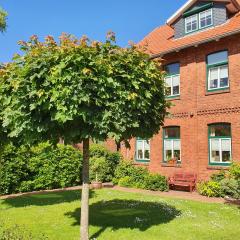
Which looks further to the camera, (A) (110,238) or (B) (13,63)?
(A) (110,238)

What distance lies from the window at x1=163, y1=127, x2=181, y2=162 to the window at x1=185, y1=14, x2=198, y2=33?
18.3 ft

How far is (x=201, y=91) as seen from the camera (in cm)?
1791

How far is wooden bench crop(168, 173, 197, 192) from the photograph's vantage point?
17406 millimetres

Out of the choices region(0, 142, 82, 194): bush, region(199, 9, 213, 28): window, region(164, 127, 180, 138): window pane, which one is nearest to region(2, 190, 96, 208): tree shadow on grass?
region(0, 142, 82, 194): bush

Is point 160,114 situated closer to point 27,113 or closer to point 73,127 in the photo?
point 73,127

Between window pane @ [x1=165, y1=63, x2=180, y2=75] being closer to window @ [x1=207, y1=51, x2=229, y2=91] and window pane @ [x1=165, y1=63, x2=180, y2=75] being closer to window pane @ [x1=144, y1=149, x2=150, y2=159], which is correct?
window @ [x1=207, y1=51, x2=229, y2=91]

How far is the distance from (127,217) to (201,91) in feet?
29.9

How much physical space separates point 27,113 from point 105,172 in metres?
13.7

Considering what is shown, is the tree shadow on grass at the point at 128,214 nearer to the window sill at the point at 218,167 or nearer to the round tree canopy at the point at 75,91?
the round tree canopy at the point at 75,91

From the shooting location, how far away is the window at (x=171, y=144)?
18.9 m

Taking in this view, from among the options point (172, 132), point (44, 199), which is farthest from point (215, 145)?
point (44, 199)

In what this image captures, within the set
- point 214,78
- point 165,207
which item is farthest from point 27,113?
point 214,78

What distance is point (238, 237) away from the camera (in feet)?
29.3

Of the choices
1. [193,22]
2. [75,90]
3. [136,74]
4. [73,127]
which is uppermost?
[193,22]
